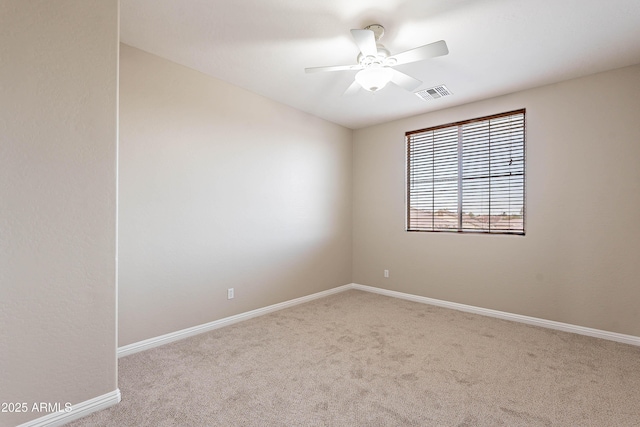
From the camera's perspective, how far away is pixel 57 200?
180cm

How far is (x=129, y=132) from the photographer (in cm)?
273

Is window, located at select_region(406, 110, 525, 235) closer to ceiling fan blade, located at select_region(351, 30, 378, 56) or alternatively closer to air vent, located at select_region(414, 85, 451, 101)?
air vent, located at select_region(414, 85, 451, 101)

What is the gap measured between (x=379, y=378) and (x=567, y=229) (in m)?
2.63

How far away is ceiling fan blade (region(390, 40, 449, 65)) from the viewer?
2109 mm

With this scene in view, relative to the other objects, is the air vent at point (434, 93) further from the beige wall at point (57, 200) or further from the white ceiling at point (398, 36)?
the beige wall at point (57, 200)

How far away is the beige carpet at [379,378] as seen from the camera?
1889mm

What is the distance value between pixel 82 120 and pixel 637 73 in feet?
15.2

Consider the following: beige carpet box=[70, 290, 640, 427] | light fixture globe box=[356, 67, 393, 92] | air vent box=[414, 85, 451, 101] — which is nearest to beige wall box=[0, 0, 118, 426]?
beige carpet box=[70, 290, 640, 427]

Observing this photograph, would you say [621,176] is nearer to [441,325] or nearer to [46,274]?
[441,325]

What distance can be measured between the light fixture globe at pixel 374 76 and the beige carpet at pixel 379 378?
7.43 feet

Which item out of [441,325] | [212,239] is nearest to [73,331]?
[212,239]

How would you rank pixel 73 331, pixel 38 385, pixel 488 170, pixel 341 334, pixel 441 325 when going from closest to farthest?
pixel 38 385 → pixel 73 331 → pixel 341 334 → pixel 441 325 → pixel 488 170

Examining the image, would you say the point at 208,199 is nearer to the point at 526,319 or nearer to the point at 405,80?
the point at 405,80

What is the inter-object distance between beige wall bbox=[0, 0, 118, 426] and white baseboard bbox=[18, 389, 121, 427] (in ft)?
0.11
